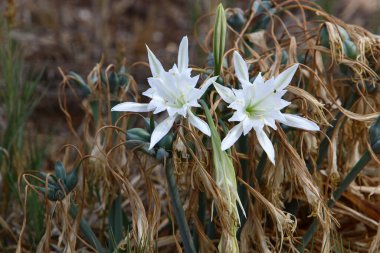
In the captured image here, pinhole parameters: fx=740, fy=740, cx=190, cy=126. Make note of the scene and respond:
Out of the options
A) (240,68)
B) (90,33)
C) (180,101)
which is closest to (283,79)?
(240,68)

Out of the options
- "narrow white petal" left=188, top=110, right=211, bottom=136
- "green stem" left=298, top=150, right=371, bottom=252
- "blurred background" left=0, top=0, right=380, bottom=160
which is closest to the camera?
"narrow white petal" left=188, top=110, right=211, bottom=136

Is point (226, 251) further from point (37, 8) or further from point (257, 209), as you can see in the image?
point (37, 8)

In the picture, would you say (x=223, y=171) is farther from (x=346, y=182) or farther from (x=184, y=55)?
(x=346, y=182)

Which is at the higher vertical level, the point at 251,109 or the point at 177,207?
the point at 251,109

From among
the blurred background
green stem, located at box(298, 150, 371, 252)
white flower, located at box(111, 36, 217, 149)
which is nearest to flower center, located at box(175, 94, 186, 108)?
white flower, located at box(111, 36, 217, 149)

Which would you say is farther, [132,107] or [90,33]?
[90,33]

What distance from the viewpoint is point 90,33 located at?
3.53 metres

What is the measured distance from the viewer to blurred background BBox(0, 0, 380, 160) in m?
2.96

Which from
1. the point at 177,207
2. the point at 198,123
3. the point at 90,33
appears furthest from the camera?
the point at 90,33

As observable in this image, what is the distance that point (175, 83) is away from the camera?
1.10 metres

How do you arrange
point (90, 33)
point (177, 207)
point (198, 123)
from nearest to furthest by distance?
point (198, 123) → point (177, 207) → point (90, 33)

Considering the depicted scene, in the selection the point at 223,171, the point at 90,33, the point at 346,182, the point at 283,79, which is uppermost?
the point at 283,79

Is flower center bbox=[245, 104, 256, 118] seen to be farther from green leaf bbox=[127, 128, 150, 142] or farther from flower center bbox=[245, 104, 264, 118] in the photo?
green leaf bbox=[127, 128, 150, 142]

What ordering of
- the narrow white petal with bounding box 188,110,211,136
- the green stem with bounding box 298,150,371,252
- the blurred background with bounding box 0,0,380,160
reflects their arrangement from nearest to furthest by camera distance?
the narrow white petal with bounding box 188,110,211,136 < the green stem with bounding box 298,150,371,252 < the blurred background with bounding box 0,0,380,160
